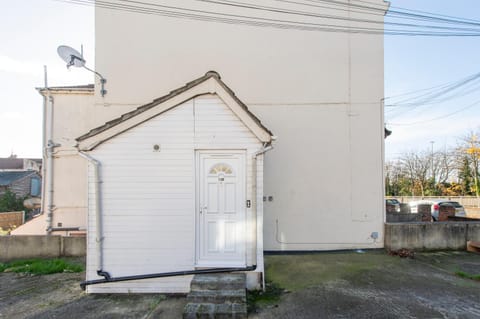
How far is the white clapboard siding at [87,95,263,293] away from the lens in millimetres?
4270

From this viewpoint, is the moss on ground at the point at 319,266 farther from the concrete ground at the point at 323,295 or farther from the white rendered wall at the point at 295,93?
the white rendered wall at the point at 295,93

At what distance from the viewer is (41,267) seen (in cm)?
538

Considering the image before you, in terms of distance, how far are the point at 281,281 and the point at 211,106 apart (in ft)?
11.9

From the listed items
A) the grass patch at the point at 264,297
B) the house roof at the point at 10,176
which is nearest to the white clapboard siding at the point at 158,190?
the grass patch at the point at 264,297

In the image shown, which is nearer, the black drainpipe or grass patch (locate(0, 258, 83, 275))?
the black drainpipe

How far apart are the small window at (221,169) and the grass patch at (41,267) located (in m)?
3.95

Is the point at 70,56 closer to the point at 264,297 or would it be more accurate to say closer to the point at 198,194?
the point at 198,194

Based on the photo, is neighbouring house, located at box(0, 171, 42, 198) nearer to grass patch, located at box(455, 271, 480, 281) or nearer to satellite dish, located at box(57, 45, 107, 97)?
satellite dish, located at box(57, 45, 107, 97)

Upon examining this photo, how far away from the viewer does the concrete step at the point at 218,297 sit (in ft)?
11.8

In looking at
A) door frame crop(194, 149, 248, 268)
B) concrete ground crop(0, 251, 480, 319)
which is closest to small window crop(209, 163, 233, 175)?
door frame crop(194, 149, 248, 268)

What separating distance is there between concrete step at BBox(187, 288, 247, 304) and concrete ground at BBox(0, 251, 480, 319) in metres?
0.27

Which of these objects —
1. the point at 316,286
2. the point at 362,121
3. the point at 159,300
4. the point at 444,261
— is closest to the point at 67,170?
the point at 159,300

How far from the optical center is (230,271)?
4.13 metres

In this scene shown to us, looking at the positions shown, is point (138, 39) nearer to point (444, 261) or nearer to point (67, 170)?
point (67, 170)
